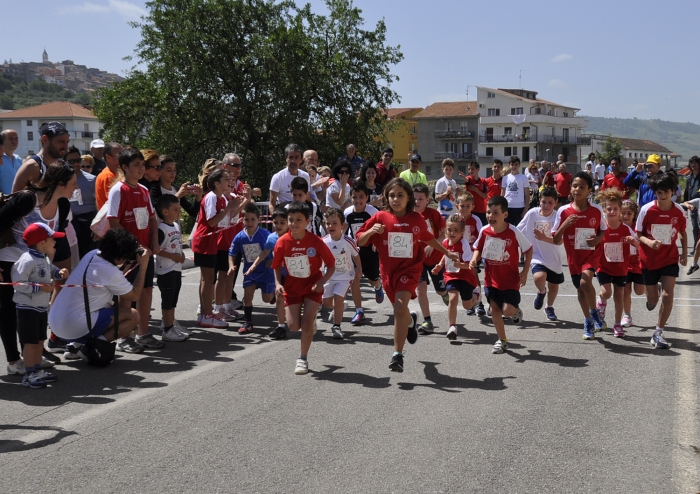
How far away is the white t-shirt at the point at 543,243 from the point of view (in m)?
9.73

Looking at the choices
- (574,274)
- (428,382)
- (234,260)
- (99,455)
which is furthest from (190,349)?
(574,274)

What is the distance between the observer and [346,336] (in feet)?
29.9

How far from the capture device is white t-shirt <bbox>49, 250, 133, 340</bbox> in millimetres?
7328

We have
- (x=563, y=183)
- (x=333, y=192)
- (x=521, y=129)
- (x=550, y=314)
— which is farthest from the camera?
(x=521, y=129)

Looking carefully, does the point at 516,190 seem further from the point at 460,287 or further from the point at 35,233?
the point at 35,233

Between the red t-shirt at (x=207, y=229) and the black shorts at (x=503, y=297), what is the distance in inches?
137

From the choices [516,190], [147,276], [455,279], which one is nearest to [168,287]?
[147,276]

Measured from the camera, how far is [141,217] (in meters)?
8.21

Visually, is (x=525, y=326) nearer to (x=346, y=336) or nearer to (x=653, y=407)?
(x=346, y=336)

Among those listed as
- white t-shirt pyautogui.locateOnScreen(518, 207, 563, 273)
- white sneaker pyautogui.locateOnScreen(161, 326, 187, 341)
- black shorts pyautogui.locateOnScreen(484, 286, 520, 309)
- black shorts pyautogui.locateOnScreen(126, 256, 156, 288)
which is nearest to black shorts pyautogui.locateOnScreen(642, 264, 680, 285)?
white t-shirt pyautogui.locateOnScreen(518, 207, 563, 273)

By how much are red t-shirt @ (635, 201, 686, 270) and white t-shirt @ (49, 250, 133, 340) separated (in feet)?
18.9

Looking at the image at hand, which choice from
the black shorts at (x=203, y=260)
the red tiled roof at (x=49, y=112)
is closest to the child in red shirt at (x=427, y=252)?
the black shorts at (x=203, y=260)

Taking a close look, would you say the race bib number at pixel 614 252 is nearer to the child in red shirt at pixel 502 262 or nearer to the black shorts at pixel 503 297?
the child in red shirt at pixel 502 262

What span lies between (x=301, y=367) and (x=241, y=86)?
3042cm
